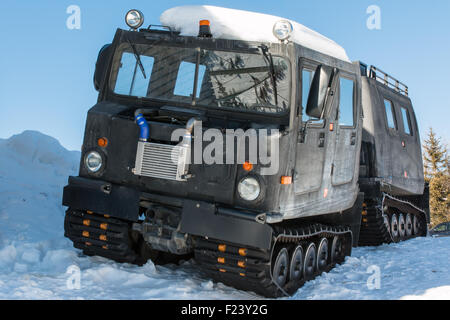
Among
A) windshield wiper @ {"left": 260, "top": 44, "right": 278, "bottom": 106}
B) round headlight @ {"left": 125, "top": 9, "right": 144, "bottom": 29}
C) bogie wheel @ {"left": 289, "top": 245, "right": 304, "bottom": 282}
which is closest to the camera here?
windshield wiper @ {"left": 260, "top": 44, "right": 278, "bottom": 106}

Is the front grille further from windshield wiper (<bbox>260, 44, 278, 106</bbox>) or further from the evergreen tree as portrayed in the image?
the evergreen tree

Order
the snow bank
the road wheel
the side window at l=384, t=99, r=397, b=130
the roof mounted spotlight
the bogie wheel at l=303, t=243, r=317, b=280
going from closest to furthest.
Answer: the roof mounted spotlight → the bogie wheel at l=303, t=243, r=317, b=280 → the snow bank → the side window at l=384, t=99, r=397, b=130 → the road wheel

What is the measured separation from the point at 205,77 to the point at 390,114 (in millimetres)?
6763

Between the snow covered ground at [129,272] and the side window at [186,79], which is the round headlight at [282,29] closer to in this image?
the side window at [186,79]

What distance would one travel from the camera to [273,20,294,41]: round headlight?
6.26 m

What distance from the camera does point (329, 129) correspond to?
731 centimetres

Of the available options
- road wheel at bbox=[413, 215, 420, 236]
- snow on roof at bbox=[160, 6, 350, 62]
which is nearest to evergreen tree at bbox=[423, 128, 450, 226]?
road wheel at bbox=[413, 215, 420, 236]

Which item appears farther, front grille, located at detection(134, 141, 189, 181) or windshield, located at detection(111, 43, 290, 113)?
windshield, located at detection(111, 43, 290, 113)

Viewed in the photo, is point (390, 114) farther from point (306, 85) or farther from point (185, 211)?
point (185, 211)

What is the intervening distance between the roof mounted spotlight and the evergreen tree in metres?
28.7

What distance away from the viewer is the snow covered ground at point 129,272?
5926mm

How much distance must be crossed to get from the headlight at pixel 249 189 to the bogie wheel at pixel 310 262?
1778 millimetres

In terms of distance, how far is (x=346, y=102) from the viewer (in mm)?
7945

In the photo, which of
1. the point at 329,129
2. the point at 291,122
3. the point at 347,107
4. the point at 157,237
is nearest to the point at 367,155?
the point at 347,107
